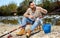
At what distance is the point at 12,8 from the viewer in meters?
8.92

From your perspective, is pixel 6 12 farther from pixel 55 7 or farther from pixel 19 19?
pixel 55 7

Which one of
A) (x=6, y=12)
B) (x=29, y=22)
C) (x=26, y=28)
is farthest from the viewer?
(x=6, y=12)

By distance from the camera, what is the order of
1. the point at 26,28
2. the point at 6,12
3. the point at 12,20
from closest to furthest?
the point at 26,28 → the point at 12,20 → the point at 6,12

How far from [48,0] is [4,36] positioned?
13.5 feet

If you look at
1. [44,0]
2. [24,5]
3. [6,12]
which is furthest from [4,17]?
[44,0]

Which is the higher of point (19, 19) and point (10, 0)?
point (10, 0)

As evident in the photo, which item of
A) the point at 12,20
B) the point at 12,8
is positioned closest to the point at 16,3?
the point at 12,8

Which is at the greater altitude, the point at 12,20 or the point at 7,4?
the point at 7,4

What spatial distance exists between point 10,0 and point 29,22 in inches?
158

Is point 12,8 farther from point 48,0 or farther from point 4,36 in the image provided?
point 4,36

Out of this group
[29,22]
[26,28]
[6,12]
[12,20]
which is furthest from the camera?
[6,12]

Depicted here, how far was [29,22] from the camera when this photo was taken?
5074 mm

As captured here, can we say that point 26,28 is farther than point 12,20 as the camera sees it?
No

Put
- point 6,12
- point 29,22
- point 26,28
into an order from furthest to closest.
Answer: point 6,12 < point 26,28 < point 29,22
